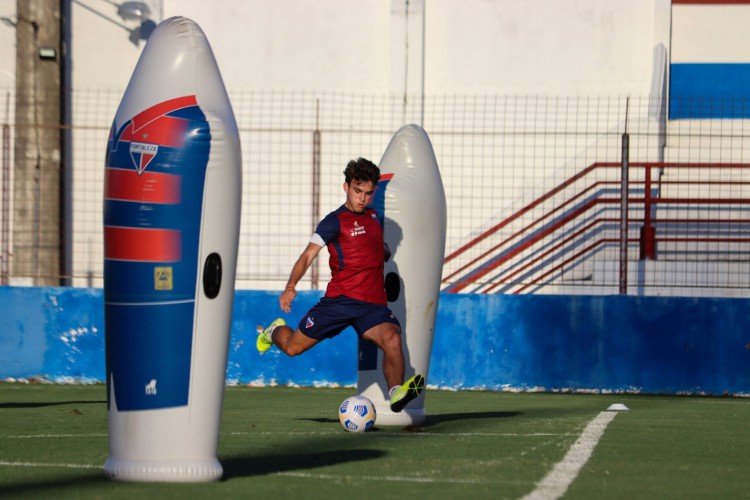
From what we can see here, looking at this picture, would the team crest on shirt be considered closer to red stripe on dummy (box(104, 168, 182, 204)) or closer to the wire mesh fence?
red stripe on dummy (box(104, 168, 182, 204))

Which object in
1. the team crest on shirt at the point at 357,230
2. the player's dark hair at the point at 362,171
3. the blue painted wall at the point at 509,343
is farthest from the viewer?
the blue painted wall at the point at 509,343

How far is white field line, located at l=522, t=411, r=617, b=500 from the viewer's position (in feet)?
16.4

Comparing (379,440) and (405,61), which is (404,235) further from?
(405,61)

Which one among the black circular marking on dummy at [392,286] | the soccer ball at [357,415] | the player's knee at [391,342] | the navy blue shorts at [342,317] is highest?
the black circular marking on dummy at [392,286]

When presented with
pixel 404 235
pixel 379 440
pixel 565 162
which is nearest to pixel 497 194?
pixel 565 162

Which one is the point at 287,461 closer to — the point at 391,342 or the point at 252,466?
the point at 252,466

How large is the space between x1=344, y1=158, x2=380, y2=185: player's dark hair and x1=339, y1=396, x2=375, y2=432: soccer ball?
1335 millimetres

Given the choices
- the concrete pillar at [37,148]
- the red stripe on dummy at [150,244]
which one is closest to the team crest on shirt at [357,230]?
the red stripe on dummy at [150,244]

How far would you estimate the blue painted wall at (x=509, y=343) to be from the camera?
44.1ft

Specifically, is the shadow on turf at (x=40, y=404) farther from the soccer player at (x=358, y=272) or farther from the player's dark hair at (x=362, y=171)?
the player's dark hair at (x=362, y=171)

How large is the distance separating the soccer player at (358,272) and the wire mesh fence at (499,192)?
7.75 metres

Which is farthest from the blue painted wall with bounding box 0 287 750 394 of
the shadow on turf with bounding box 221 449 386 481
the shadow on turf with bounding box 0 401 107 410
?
the shadow on turf with bounding box 221 449 386 481

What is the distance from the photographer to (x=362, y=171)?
7668 millimetres

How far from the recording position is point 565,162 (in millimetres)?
18391
